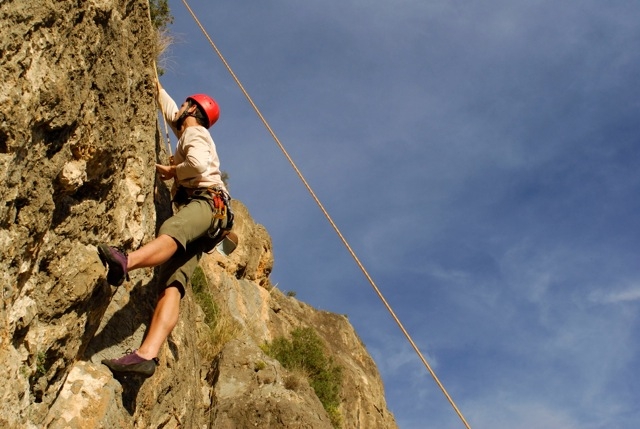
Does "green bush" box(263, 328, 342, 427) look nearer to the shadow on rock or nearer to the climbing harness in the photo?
the climbing harness

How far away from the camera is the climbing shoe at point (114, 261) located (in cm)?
491

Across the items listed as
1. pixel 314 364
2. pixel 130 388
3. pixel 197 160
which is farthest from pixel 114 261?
pixel 314 364

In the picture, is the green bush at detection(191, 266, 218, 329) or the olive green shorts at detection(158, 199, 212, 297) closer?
the olive green shorts at detection(158, 199, 212, 297)

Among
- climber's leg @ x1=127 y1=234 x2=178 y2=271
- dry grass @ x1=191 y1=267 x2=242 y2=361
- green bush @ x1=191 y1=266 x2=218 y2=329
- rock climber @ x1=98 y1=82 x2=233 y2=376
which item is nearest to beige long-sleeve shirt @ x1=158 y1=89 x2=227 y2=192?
rock climber @ x1=98 y1=82 x2=233 y2=376

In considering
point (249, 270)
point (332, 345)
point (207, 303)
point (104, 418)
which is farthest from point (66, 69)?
point (332, 345)

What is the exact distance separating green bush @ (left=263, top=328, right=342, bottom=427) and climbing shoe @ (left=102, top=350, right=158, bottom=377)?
24.6 feet

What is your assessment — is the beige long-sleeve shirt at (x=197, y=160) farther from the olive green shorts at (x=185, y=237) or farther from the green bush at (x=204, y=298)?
the green bush at (x=204, y=298)

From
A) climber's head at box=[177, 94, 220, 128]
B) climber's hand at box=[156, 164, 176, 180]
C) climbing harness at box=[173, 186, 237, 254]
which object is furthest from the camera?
climber's head at box=[177, 94, 220, 128]

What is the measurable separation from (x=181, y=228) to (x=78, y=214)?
96cm

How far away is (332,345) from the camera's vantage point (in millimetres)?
16516

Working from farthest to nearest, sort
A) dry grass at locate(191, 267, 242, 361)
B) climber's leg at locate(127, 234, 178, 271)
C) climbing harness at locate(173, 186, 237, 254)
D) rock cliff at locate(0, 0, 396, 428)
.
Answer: dry grass at locate(191, 267, 242, 361) → climbing harness at locate(173, 186, 237, 254) → climber's leg at locate(127, 234, 178, 271) → rock cliff at locate(0, 0, 396, 428)

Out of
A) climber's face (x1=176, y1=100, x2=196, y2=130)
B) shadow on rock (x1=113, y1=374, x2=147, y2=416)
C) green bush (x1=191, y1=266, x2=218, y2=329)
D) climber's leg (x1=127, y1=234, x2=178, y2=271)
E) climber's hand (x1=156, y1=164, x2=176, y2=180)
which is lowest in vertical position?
shadow on rock (x1=113, y1=374, x2=147, y2=416)

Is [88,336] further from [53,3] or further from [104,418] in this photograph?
[53,3]

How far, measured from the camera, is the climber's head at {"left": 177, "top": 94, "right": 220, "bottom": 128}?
698 centimetres
